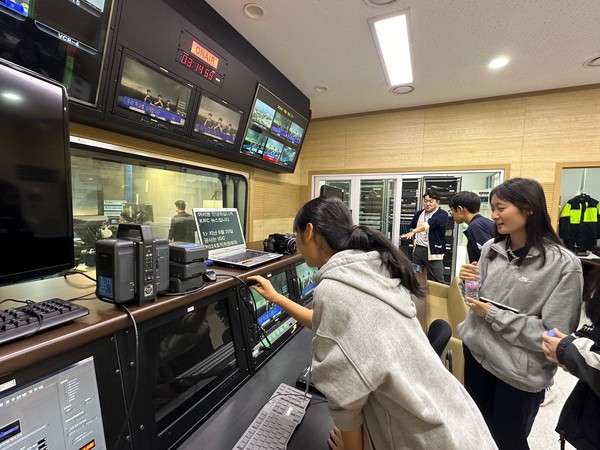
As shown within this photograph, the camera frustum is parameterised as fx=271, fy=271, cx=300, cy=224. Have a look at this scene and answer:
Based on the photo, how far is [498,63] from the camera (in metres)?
2.65

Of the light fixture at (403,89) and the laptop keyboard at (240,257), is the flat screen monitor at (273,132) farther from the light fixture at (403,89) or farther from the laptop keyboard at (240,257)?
the laptop keyboard at (240,257)

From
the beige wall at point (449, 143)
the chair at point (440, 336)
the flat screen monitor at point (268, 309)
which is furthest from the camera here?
the beige wall at point (449, 143)

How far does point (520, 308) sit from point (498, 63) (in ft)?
8.32

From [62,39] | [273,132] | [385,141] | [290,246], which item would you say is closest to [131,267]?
[290,246]

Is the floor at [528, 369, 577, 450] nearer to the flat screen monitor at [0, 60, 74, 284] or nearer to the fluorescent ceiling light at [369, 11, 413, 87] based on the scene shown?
the flat screen monitor at [0, 60, 74, 284]

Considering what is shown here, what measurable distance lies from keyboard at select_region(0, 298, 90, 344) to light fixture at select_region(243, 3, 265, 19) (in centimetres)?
217

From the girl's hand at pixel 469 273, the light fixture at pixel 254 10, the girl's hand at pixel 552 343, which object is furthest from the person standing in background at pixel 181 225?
the girl's hand at pixel 552 343

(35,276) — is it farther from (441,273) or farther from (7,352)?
(441,273)

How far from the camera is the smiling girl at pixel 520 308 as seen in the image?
123 centimetres

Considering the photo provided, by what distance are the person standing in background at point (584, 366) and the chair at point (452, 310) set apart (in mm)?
691

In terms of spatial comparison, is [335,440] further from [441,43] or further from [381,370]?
[441,43]

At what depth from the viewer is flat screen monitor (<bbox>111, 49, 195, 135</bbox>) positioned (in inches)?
60.7

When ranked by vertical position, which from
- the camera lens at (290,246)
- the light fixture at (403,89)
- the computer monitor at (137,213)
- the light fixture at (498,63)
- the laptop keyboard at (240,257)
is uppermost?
the light fixture at (498,63)

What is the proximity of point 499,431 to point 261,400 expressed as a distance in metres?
1.20
